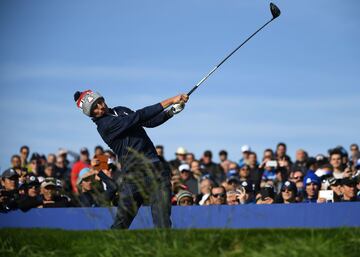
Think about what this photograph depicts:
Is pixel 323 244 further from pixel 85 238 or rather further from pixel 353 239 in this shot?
pixel 85 238

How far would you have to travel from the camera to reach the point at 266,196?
15000 mm

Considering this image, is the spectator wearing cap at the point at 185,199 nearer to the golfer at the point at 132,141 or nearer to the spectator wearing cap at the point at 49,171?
the golfer at the point at 132,141

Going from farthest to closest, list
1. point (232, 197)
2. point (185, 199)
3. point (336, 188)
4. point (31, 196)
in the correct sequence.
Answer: point (31, 196)
point (232, 197)
point (185, 199)
point (336, 188)

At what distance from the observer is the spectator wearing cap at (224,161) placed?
1963cm

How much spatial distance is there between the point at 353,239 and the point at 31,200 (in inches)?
385

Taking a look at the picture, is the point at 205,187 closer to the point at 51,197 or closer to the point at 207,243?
the point at 51,197

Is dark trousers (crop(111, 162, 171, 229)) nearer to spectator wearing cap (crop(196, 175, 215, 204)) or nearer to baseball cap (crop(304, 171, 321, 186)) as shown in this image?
baseball cap (crop(304, 171, 321, 186))

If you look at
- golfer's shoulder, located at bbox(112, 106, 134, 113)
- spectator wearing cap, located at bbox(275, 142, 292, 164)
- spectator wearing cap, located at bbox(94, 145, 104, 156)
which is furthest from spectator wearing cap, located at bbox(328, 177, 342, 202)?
spectator wearing cap, located at bbox(94, 145, 104, 156)

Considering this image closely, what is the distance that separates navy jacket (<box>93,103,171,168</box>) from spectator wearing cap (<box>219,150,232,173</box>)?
27.0 ft

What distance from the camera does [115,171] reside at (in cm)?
1778

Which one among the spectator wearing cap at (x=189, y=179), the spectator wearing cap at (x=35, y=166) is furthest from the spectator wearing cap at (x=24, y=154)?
the spectator wearing cap at (x=189, y=179)

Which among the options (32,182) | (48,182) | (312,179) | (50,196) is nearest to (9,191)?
(32,182)

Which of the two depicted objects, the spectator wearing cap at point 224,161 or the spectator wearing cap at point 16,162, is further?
the spectator wearing cap at point 16,162

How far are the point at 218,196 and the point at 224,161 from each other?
4.81 metres
